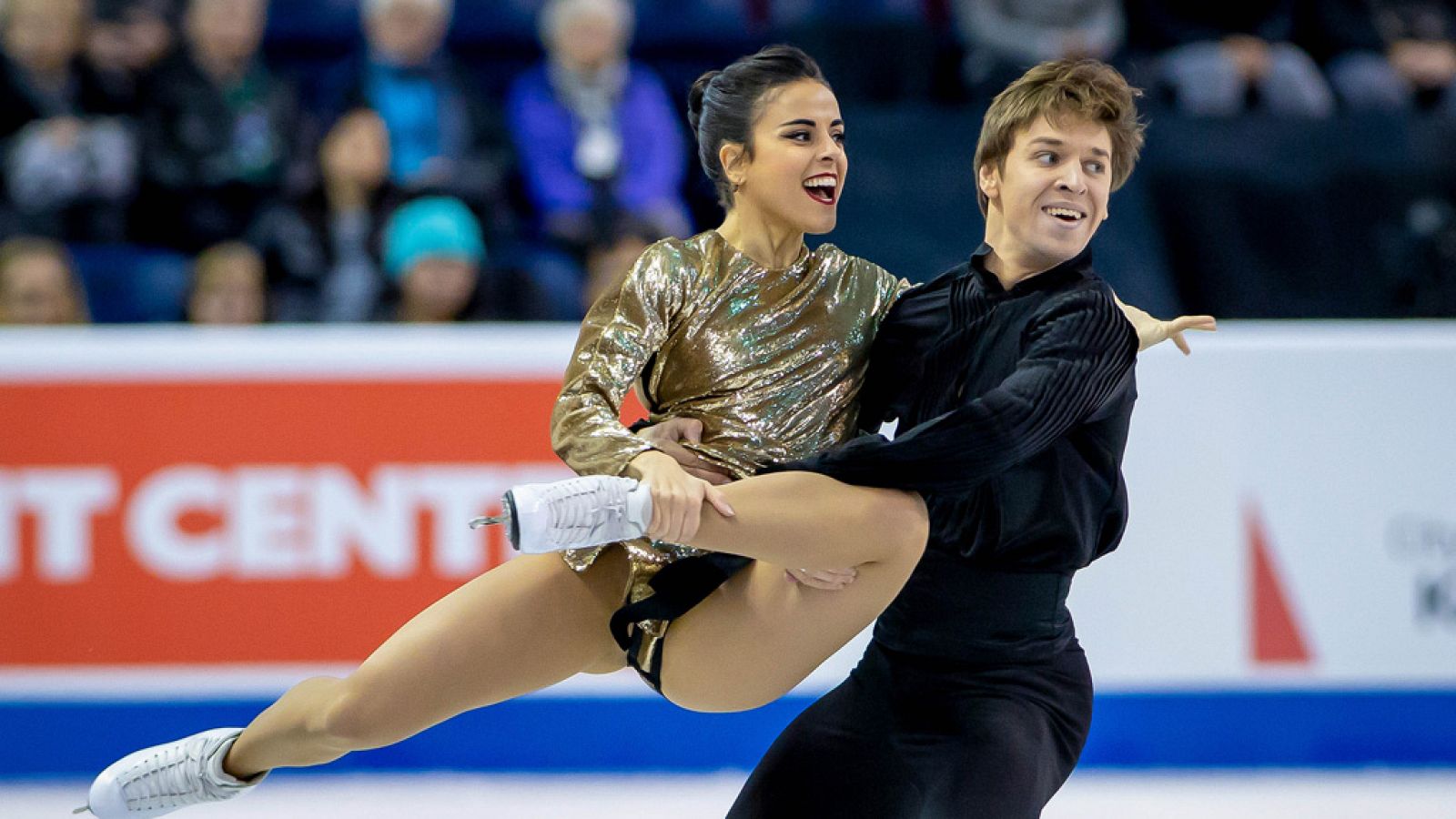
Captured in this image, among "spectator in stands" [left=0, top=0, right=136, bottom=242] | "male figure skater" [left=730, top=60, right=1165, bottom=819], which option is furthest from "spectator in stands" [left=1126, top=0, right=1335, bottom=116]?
"spectator in stands" [left=0, top=0, right=136, bottom=242]

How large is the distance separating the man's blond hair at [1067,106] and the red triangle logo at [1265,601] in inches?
69.5

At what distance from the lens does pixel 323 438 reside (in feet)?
12.7

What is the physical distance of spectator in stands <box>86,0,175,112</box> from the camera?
504 cm

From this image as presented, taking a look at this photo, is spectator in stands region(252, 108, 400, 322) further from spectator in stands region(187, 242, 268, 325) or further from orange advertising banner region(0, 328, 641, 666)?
orange advertising banner region(0, 328, 641, 666)

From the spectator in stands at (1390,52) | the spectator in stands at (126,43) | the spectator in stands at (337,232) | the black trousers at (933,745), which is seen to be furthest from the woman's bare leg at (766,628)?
the spectator in stands at (1390,52)

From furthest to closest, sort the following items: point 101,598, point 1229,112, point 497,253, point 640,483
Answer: point 1229,112
point 497,253
point 101,598
point 640,483

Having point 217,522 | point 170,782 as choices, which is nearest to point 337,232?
point 217,522

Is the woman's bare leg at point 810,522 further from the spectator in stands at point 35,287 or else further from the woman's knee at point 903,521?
the spectator in stands at point 35,287

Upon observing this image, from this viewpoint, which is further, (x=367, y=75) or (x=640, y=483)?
(x=367, y=75)

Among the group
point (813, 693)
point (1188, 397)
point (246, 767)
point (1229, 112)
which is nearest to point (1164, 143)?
point (1229, 112)

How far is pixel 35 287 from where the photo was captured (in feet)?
14.2

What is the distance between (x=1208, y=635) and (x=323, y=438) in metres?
2.17

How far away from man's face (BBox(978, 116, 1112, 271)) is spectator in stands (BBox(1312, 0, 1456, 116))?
3572mm

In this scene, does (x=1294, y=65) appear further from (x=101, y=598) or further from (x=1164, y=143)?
(x=101, y=598)
